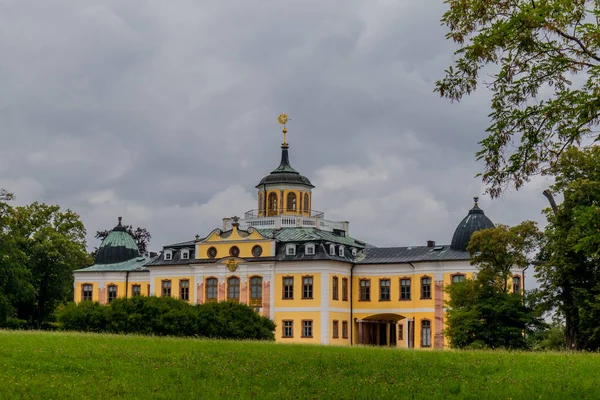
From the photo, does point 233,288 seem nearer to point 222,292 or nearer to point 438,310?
point 222,292

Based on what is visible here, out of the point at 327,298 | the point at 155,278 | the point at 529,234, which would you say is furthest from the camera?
the point at 155,278

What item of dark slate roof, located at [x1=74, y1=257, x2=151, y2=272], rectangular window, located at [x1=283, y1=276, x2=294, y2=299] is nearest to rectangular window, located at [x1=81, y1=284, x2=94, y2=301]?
dark slate roof, located at [x1=74, y1=257, x2=151, y2=272]

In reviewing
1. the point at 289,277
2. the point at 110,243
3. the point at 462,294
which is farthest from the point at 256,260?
the point at 462,294

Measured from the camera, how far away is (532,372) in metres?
29.3

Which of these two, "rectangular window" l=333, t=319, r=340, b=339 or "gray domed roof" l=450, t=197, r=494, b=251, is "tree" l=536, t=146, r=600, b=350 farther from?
"rectangular window" l=333, t=319, r=340, b=339

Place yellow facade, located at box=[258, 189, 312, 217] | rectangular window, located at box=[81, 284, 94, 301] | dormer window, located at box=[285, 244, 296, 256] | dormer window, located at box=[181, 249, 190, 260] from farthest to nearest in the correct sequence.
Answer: rectangular window, located at box=[81, 284, 94, 301] < yellow facade, located at box=[258, 189, 312, 217] < dormer window, located at box=[181, 249, 190, 260] < dormer window, located at box=[285, 244, 296, 256]

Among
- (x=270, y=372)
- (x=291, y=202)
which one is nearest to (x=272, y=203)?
(x=291, y=202)

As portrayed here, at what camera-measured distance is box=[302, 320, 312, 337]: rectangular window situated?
71.8 meters

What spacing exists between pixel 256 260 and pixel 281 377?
45925mm

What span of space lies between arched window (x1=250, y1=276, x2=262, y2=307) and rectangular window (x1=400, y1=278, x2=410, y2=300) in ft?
34.2

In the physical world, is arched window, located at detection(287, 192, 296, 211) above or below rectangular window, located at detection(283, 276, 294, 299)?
above

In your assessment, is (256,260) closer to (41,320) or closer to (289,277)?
(289,277)

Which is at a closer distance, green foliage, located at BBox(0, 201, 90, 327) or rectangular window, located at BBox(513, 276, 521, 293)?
rectangular window, located at BBox(513, 276, 521, 293)

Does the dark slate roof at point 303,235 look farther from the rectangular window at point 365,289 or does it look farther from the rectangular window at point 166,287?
the rectangular window at point 166,287
